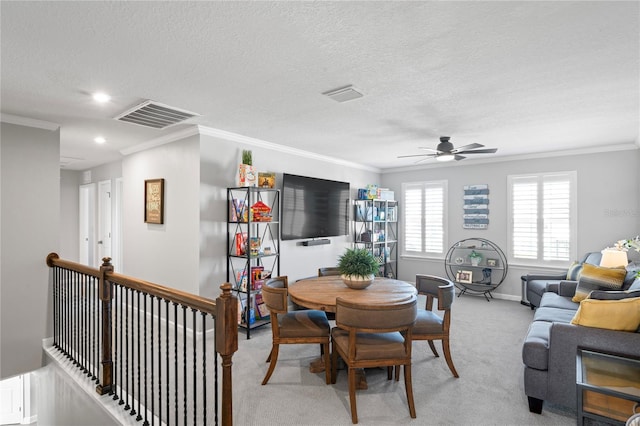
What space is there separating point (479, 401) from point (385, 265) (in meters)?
4.25

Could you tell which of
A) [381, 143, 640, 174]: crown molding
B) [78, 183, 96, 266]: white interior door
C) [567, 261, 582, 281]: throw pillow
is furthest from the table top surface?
[78, 183, 96, 266]: white interior door

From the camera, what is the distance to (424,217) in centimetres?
691

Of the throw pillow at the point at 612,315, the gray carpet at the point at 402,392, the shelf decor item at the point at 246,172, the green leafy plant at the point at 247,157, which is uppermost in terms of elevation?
the green leafy plant at the point at 247,157

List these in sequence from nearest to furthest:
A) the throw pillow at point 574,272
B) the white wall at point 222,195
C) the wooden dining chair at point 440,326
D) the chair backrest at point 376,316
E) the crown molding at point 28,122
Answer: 1. the chair backrest at point 376,316
2. the wooden dining chair at point 440,326
3. the crown molding at point 28,122
4. the white wall at point 222,195
5. the throw pillow at point 574,272

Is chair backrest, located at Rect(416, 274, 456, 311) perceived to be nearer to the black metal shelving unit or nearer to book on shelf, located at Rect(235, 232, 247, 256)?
the black metal shelving unit

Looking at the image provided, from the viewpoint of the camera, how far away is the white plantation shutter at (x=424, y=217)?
6695mm

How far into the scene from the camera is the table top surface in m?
2.87

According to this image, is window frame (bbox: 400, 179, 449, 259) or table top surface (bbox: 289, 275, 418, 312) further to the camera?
window frame (bbox: 400, 179, 449, 259)

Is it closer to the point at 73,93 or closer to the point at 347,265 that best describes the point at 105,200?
the point at 73,93

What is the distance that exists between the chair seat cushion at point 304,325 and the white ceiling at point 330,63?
1999 mm

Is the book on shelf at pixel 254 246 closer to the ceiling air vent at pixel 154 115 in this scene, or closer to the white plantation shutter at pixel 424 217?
the ceiling air vent at pixel 154 115

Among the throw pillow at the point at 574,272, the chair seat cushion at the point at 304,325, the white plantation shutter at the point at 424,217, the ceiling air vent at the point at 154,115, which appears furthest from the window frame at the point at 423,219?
the ceiling air vent at the point at 154,115

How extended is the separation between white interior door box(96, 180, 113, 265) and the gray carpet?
422 centimetres

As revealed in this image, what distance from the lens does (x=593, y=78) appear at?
8.39ft
